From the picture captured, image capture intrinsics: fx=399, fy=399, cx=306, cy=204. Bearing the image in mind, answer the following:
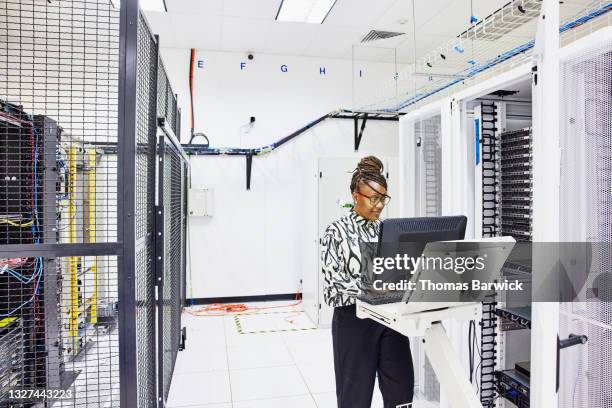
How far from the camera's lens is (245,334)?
4039 millimetres

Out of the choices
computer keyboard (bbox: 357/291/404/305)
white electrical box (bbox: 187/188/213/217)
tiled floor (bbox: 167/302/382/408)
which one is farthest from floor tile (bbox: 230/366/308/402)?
white electrical box (bbox: 187/188/213/217)

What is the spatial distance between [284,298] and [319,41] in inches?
130

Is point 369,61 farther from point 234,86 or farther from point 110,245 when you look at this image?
point 110,245

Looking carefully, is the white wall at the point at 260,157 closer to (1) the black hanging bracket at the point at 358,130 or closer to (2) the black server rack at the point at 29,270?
(1) the black hanging bracket at the point at 358,130

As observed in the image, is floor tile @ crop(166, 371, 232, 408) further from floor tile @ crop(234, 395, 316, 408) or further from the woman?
the woman

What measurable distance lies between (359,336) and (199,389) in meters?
1.71

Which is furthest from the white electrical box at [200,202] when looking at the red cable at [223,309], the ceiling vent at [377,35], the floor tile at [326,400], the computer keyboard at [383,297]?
the computer keyboard at [383,297]

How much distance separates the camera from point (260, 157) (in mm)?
5258

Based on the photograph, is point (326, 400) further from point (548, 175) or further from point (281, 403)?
point (548, 175)

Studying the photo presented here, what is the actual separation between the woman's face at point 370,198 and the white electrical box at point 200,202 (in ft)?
11.5

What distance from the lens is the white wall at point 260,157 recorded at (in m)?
5.11

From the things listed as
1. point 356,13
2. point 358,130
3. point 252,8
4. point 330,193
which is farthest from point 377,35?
point 330,193

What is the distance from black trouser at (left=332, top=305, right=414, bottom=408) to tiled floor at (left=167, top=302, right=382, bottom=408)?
1.06 metres

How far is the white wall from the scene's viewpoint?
511 centimetres
